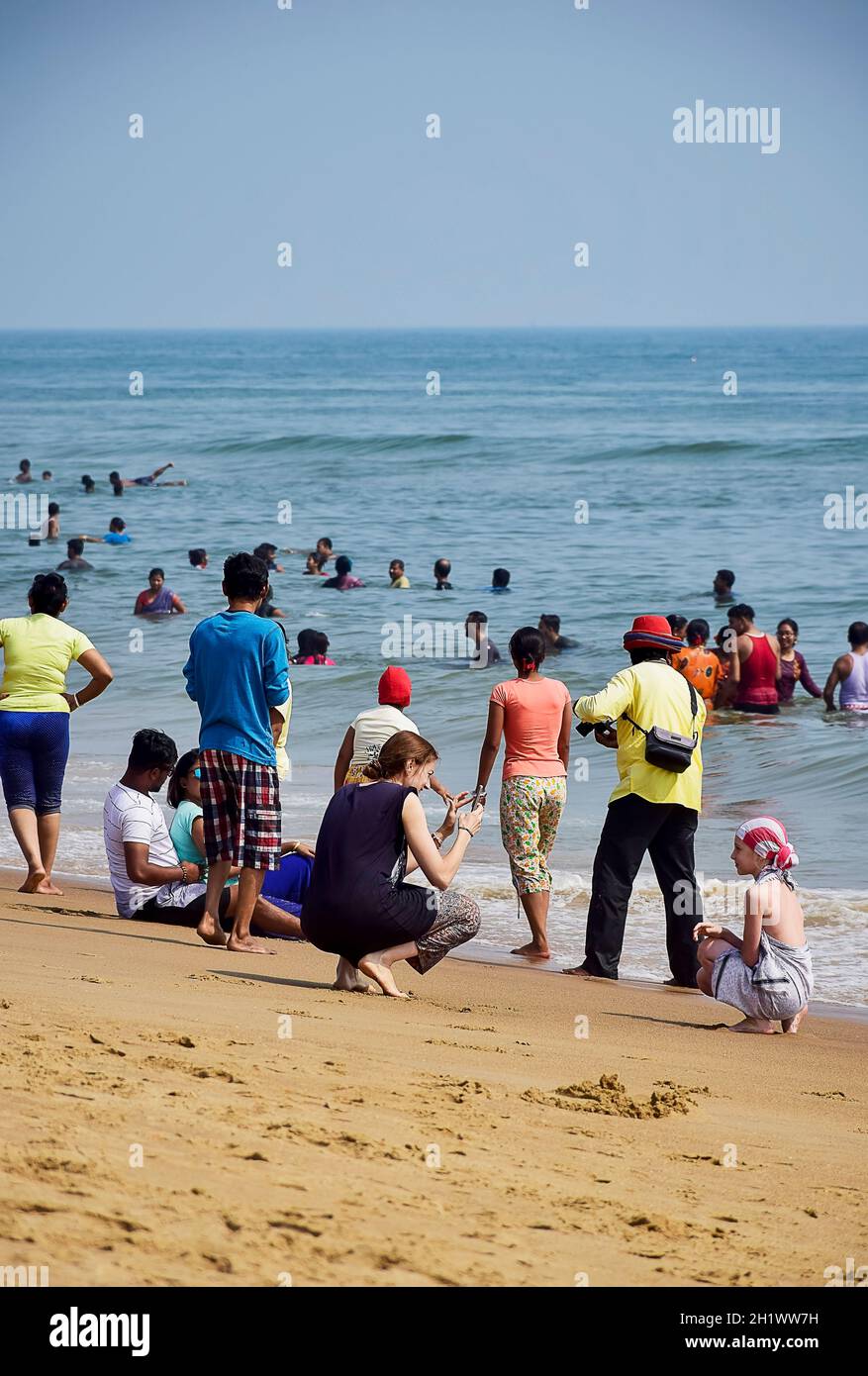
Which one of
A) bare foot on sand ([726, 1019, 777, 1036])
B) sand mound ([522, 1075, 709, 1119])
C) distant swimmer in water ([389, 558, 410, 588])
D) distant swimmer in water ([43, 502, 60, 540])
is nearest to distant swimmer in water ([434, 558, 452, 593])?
distant swimmer in water ([389, 558, 410, 588])

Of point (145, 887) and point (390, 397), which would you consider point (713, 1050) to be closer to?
point (145, 887)

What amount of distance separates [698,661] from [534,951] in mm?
6287

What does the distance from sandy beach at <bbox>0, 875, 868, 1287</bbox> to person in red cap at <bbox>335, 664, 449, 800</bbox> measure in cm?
110

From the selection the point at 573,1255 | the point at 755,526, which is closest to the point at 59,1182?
the point at 573,1255

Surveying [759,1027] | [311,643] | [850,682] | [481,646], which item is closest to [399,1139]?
[759,1027]

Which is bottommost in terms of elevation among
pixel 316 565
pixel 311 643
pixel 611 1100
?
pixel 611 1100

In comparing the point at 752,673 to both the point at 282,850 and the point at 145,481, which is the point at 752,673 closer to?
the point at 282,850

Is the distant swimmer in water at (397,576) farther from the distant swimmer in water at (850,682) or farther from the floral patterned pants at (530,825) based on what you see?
the floral patterned pants at (530,825)

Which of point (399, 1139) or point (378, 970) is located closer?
point (399, 1139)

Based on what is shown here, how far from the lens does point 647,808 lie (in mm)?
6293

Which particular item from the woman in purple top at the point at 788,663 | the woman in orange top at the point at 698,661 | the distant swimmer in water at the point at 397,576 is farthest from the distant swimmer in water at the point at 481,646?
the distant swimmer in water at the point at 397,576

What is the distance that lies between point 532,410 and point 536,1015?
53499mm

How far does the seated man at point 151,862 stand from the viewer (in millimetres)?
6578
